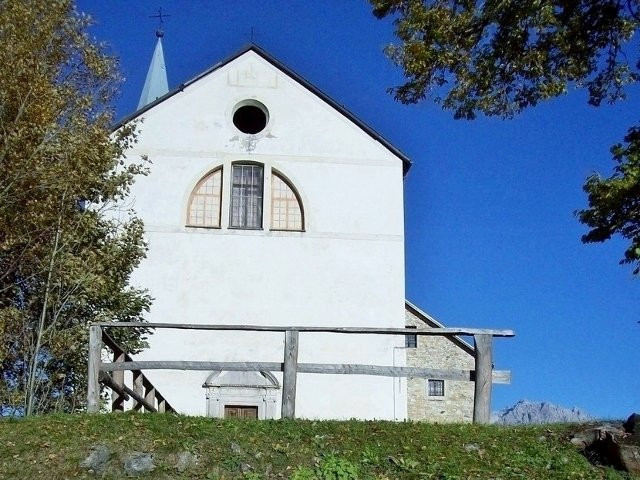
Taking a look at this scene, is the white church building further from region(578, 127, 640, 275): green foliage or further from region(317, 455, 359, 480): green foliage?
region(317, 455, 359, 480): green foliage

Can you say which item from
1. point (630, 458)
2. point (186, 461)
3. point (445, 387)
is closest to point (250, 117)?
point (186, 461)

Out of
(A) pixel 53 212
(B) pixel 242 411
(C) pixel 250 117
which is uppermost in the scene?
(C) pixel 250 117

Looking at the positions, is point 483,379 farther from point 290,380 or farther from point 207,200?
point 207,200

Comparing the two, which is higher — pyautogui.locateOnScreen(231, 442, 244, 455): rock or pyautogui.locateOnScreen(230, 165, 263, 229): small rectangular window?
pyautogui.locateOnScreen(230, 165, 263, 229): small rectangular window

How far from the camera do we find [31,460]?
779 cm

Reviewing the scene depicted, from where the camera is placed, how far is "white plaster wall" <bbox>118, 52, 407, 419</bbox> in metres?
19.3

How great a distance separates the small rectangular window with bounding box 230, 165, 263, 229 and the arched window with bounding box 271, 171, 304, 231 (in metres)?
0.36

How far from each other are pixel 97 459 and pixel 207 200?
44.1 ft

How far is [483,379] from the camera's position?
30.9ft

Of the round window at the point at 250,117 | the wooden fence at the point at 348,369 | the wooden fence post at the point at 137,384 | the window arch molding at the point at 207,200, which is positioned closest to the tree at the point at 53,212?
the wooden fence post at the point at 137,384

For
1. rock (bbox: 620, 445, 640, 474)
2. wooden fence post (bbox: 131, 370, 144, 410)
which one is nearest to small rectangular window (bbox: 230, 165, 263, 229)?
wooden fence post (bbox: 131, 370, 144, 410)

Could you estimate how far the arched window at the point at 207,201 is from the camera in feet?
67.5

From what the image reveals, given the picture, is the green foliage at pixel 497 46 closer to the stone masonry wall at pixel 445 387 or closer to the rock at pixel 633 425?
the rock at pixel 633 425

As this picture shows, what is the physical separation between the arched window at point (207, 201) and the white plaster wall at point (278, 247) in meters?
0.23
